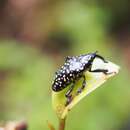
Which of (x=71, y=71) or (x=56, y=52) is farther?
(x=56, y=52)

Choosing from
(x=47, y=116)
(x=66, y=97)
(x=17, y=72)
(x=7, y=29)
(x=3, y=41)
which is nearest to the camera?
(x=66, y=97)

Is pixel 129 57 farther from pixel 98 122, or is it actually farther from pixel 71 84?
pixel 71 84

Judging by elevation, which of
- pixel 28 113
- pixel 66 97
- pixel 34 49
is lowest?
pixel 28 113

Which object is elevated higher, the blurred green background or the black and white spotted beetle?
the black and white spotted beetle

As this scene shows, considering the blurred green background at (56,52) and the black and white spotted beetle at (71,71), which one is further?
the blurred green background at (56,52)

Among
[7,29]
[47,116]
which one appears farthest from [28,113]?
[7,29]

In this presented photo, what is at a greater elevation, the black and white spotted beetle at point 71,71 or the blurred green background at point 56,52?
the black and white spotted beetle at point 71,71

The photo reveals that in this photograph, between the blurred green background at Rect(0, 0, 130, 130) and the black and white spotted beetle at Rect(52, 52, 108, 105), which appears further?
the blurred green background at Rect(0, 0, 130, 130)

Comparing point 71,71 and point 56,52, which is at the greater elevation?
point 71,71
